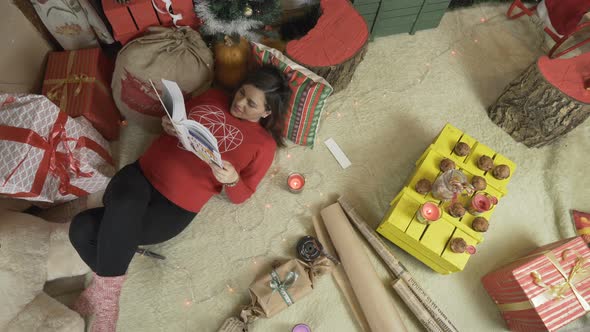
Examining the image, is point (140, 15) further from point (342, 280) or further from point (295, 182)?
point (342, 280)

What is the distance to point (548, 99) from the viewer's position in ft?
5.77

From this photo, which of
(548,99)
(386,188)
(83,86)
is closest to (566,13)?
(548,99)

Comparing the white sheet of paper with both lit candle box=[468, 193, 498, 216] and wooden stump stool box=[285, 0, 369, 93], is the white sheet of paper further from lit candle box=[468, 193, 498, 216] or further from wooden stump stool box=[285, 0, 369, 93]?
lit candle box=[468, 193, 498, 216]

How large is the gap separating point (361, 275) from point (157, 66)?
128 centimetres

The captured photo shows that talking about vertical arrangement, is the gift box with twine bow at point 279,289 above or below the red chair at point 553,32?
below

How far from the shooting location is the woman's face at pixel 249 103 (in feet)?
4.78

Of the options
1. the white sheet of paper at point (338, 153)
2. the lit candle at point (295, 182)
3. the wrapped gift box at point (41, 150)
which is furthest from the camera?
the white sheet of paper at point (338, 153)

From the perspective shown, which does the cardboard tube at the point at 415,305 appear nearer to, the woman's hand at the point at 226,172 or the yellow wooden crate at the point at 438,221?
the yellow wooden crate at the point at 438,221

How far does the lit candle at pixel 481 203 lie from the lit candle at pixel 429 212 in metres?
0.15

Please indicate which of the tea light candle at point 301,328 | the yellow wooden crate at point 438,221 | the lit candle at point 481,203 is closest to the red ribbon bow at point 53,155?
the tea light candle at point 301,328

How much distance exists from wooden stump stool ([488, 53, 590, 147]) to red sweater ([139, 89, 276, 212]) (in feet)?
4.32

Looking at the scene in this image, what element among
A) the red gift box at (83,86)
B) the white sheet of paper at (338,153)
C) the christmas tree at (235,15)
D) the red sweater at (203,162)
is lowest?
the white sheet of paper at (338,153)

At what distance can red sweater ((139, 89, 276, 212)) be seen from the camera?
147 cm

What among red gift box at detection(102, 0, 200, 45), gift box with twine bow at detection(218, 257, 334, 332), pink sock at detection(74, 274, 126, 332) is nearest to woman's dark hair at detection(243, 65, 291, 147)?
red gift box at detection(102, 0, 200, 45)
